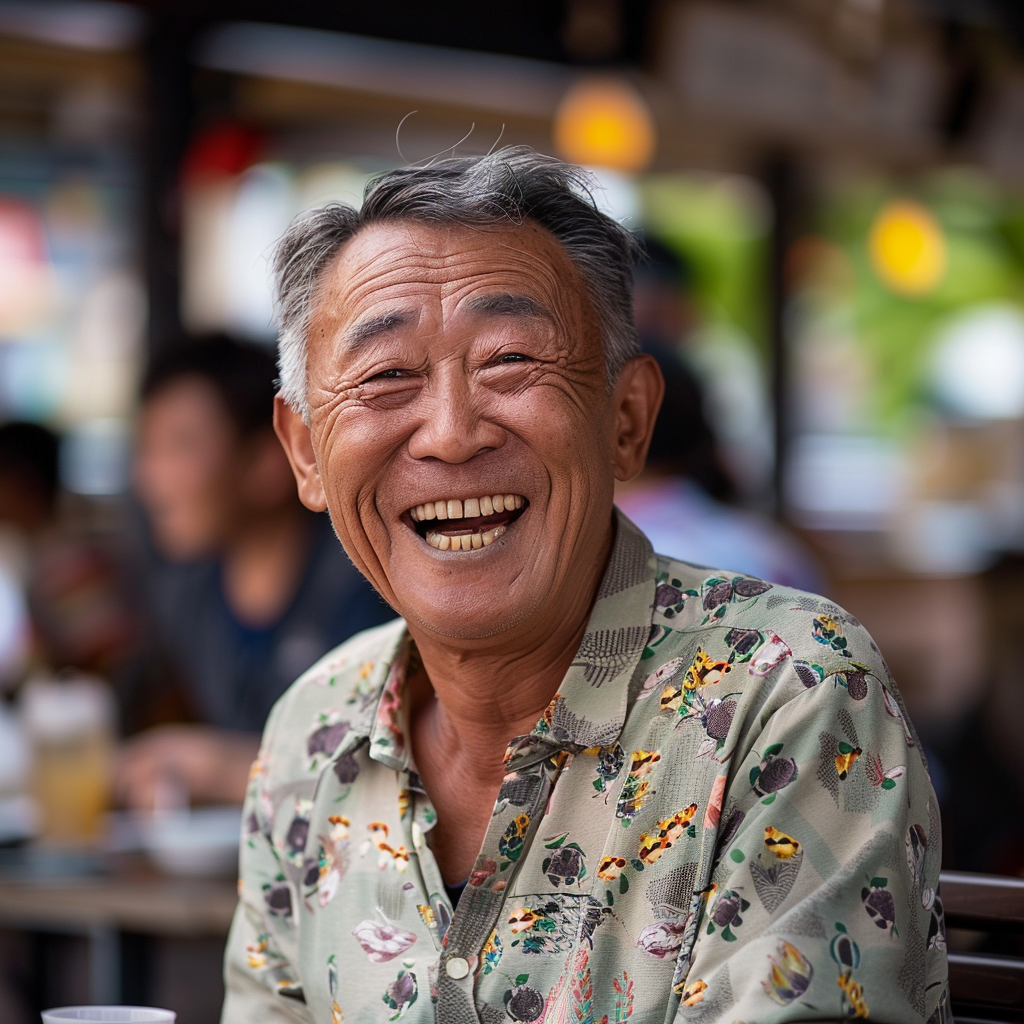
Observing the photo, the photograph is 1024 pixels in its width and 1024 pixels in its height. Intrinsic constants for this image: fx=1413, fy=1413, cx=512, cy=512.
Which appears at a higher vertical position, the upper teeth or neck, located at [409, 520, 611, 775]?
the upper teeth

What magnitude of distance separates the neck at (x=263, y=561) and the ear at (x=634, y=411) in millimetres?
1865

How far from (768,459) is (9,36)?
4146 mm

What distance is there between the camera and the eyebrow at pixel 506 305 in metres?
1.39

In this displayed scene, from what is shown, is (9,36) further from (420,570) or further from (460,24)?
(420,570)

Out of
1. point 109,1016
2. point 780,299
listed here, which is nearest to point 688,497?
point 109,1016

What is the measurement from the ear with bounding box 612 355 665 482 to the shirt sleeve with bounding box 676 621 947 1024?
1.10ft

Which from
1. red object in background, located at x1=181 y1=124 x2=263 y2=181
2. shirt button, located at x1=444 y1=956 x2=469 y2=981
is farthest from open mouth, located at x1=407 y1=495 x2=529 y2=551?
red object in background, located at x1=181 y1=124 x2=263 y2=181

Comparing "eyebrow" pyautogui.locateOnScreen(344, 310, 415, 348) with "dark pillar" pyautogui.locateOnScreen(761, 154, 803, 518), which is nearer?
"eyebrow" pyautogui.locateOnScreen(344, 310, 415, 348)

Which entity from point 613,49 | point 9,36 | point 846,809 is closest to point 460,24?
point 613,49

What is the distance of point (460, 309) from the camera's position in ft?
4.55

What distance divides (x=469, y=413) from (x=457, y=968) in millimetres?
539

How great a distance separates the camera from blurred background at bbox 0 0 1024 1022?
13.0 feet

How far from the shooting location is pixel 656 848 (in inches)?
52.0

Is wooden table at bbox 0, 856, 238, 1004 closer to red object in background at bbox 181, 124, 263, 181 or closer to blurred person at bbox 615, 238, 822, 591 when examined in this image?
blurred person at bbox 615, 238, 822, 591
